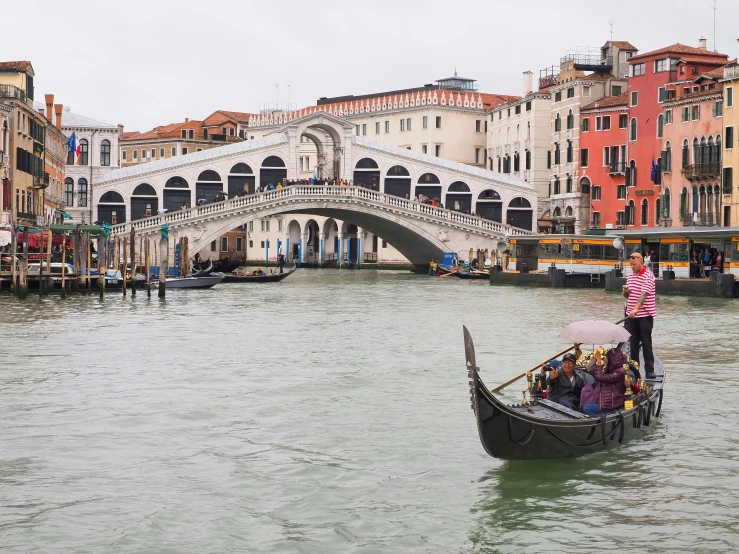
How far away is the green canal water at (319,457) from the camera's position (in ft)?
22.7

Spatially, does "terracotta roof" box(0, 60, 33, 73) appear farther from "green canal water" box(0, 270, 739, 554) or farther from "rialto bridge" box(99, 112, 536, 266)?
"green canal water" box(0, 270, 739, 554)

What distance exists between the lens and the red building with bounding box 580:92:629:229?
38.8m

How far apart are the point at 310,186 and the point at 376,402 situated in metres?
28.1

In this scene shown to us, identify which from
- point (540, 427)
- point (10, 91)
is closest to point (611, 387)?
point (540, 427)

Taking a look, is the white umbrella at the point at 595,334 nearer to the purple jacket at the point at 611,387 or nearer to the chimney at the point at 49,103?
the purple jacket at the point at 611,387

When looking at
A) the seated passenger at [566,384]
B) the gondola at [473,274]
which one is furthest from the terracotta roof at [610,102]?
the seated passenger at [566,384]

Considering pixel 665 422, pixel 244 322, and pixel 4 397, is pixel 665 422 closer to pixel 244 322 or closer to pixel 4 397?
pixel 4 397

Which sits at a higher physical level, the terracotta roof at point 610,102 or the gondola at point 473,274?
the terracotta roof at point 610,102

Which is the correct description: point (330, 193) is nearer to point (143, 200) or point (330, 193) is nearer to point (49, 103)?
point (143, 200)

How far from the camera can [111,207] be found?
40406mm

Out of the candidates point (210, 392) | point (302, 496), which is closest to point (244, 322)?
point (210, 392)

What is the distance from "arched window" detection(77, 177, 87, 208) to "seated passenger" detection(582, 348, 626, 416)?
120 feet

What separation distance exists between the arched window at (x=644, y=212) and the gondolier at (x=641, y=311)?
92.1 feet

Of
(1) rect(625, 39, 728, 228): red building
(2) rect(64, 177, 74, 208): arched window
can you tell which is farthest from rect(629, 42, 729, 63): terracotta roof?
(2) rect(64, 177, 74, 208): arched window
